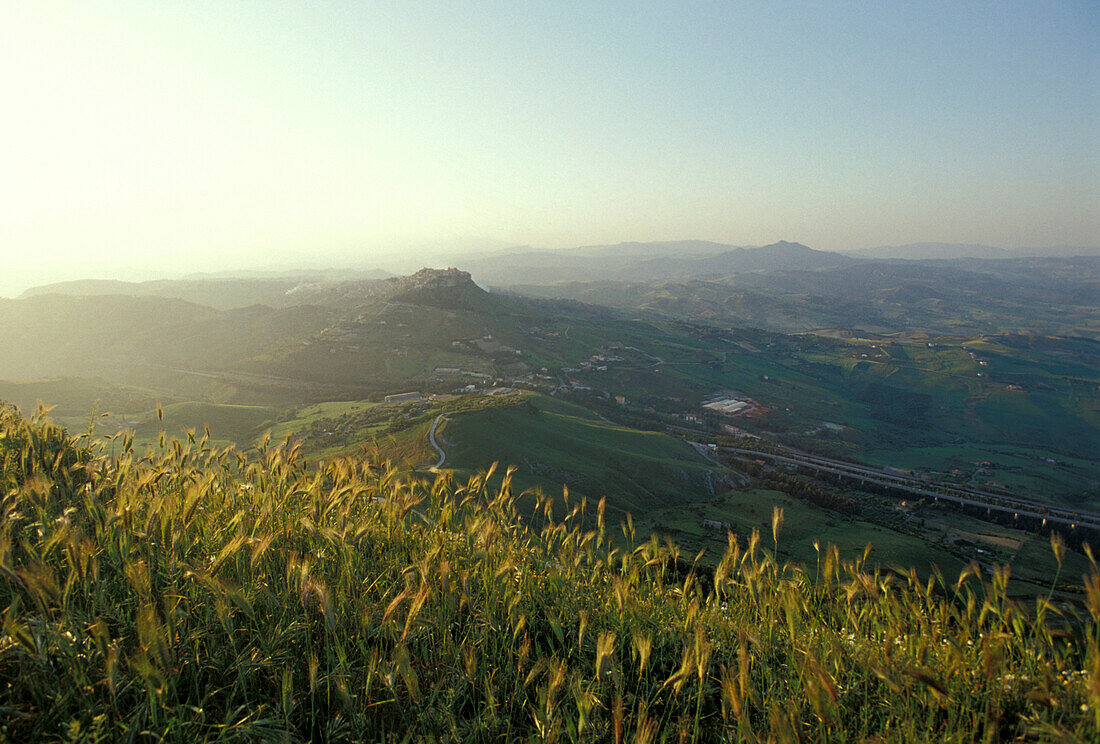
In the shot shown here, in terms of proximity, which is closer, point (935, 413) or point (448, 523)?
point (448, 523)

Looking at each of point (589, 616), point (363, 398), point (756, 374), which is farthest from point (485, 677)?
point (756, 374)

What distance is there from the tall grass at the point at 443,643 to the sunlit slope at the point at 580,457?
57360 mm

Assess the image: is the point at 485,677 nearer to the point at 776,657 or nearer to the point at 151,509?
the point at 776,657

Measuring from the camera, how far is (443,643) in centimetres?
436

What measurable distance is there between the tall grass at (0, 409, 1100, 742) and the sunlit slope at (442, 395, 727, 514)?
57.4 meters

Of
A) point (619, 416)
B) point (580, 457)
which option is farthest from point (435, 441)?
point (619, 416)

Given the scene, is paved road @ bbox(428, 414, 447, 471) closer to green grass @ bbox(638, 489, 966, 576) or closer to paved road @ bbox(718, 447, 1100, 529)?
green grass @ bbox(638, 489, 966, 576)

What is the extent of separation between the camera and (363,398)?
122 m

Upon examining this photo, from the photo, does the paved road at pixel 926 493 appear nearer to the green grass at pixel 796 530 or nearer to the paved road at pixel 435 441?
the green grass at pixel 796 530

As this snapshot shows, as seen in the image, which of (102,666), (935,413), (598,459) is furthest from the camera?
(935,413)

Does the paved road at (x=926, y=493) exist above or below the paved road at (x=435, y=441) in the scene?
below

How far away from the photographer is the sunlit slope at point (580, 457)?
72.8 meters

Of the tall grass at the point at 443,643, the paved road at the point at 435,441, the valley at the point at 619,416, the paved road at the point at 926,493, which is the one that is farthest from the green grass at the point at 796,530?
the tall grass at the point at 443,643

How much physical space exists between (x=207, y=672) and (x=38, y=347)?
23707 centimetres
